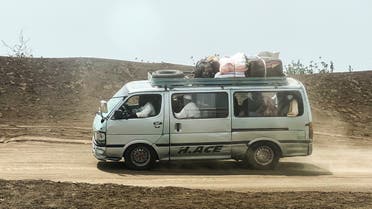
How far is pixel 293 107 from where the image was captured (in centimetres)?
1422

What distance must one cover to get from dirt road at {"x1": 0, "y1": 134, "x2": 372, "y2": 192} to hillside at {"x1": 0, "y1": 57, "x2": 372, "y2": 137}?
4.77 m

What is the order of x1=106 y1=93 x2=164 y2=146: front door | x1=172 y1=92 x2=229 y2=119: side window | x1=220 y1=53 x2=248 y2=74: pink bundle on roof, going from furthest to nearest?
x1=220 y1=53 x2=248 y2=74: pink bundle on roof → x1=172 y1=92 x2=229 y2=119: side window → x1=106 y1=93 x2=164 y2=146: front door

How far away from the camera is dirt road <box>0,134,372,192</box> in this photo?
1239cm

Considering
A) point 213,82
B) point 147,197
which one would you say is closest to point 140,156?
point 213,82

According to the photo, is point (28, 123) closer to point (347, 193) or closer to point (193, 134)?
point (193, 134)

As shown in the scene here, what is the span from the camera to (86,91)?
24203 mm

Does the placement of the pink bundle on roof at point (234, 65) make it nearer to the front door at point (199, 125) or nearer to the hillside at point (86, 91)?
the front door at point (199, 125)

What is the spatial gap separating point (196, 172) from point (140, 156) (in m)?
1.29

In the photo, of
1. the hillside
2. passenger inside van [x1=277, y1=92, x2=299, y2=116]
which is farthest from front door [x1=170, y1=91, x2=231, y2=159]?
the hillside

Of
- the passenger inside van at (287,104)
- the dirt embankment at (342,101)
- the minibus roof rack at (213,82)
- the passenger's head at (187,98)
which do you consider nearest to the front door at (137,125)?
the minibus roof rack at (213,82)

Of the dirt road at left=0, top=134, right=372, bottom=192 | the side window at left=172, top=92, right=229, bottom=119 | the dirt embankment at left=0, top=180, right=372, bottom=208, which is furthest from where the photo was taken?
the side window at left=172, top=92, right=229, bottom=119

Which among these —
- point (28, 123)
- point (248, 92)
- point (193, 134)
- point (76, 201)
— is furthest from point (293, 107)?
point (28, 123)

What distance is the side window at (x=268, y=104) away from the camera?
14.1 m

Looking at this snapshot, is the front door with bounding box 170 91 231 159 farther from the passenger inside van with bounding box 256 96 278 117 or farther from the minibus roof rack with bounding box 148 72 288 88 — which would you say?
the passenger inside van with bounding box 256 96 278 117
